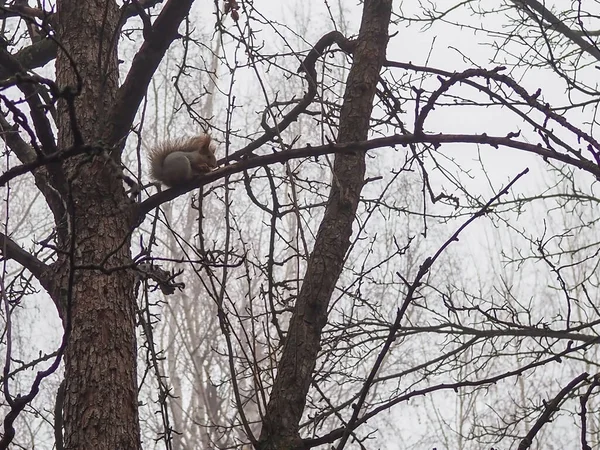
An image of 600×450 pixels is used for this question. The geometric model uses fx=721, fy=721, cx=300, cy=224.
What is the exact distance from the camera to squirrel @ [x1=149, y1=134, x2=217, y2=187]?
2.34 metres

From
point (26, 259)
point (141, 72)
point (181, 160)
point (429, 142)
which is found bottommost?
point (429, 142)

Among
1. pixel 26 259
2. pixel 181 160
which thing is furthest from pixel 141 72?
pixel 26 259

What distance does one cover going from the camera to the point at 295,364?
2096 mm

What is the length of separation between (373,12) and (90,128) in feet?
4.51

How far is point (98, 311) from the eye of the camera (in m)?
1.75

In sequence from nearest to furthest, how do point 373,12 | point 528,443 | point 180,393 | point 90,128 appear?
point 528,443, point 90,128, point 373,12, point 180,393

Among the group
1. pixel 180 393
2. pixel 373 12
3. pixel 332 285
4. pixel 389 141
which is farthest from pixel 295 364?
pixel 180 393

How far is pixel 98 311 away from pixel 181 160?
733mm

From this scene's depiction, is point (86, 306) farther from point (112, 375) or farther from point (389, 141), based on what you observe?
point (389, 141)

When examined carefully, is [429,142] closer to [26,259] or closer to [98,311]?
[98,311]

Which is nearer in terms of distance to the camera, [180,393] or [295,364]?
[295,364]

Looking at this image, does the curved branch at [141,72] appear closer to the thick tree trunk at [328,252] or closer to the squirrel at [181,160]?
the squirrel at [181,160]

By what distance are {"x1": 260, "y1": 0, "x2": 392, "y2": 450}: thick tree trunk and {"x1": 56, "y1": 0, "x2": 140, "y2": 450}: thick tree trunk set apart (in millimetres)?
425

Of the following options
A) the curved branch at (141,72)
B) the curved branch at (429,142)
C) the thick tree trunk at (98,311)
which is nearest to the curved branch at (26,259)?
the thick tree trunk at (98,311)
